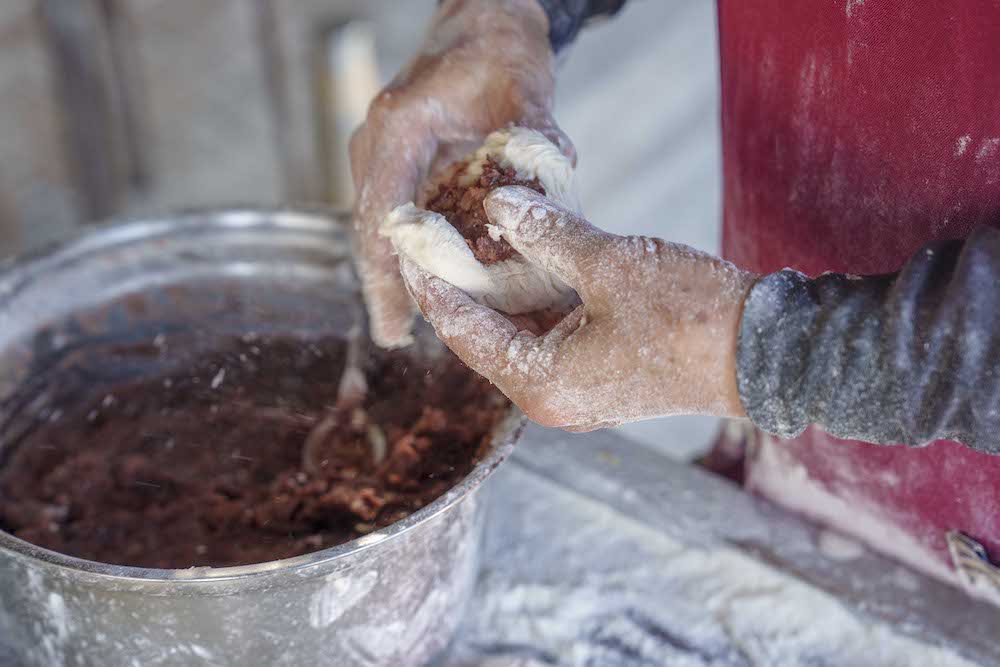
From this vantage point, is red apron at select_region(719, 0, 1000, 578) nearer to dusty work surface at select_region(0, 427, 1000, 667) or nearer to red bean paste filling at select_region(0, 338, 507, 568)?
dusty work surface at select_region(0, 427, 1000, 667)

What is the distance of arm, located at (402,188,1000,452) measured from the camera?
94cm

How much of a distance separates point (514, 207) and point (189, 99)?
2.45m

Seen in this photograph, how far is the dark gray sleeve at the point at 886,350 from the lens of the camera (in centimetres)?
92

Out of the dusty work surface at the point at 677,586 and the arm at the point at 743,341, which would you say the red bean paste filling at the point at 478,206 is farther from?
the dusty work surface at the point at 677,586

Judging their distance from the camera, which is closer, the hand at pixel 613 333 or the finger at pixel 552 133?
the hand at pixel 613 333

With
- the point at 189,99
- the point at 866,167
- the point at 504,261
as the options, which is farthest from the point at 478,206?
the point at 189,99

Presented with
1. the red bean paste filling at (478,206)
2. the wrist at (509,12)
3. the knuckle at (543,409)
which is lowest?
the knuckle at (543,409)

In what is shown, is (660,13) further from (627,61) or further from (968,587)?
(968,587)

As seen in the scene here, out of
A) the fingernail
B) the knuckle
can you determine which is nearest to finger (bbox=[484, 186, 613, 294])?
the fingernail

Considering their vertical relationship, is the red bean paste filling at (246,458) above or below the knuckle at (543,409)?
below

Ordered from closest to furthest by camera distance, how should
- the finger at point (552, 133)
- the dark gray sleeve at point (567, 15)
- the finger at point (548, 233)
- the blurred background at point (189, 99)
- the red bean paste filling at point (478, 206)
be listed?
1. the finger at point (548, 233)
2. the red bean paste filling at point (478, 206)
3. the finger at point (552, 133)
4. the dark gray sleeve at point (567, 15)
5. the blurred background at point (189, 99)

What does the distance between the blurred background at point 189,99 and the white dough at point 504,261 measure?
65.5 inches

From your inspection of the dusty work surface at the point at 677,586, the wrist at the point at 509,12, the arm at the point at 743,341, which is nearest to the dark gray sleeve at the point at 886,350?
the arm at the point at 743,341

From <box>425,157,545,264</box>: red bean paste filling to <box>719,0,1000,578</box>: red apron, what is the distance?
1.37ft
